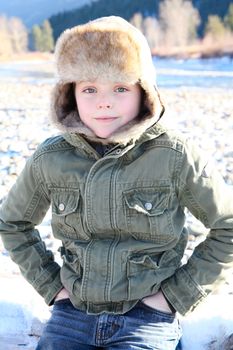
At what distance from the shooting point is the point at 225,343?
185 centimetres

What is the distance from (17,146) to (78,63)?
477 cm

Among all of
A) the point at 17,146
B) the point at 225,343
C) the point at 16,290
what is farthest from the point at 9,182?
the point at 225,343

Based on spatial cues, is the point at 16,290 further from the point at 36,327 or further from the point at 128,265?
the point at 128,265

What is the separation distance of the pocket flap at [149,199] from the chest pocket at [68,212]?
0.48 ft

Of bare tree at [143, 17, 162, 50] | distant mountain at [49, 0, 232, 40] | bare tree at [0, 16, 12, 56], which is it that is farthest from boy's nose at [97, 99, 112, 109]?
distant mountain at [49, 0, 232, 40]

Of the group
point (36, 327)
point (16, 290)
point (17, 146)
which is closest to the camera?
point (36, 327)

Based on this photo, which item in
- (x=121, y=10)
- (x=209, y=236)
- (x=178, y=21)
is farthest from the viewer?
(x=121, y=10)

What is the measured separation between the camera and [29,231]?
1.88 metres

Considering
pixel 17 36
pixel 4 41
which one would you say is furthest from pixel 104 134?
pixel 17 36

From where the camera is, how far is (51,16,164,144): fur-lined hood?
163 cm

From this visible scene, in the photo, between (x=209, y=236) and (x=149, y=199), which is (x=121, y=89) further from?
(x=209, y=236)

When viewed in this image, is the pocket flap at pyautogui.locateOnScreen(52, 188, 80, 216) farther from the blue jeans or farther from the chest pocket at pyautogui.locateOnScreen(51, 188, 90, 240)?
the blue jeans

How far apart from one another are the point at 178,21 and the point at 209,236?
6074 cm

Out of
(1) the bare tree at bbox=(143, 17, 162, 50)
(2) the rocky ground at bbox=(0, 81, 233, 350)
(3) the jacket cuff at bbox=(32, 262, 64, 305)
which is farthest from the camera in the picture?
(1) the bare tree at bbox=(143, 17, 162, 50)
